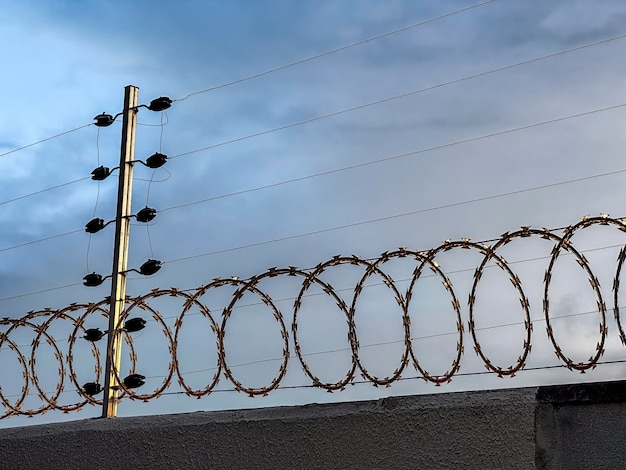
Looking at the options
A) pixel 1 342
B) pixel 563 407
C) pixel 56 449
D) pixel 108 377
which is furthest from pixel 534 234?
pixel 1 342

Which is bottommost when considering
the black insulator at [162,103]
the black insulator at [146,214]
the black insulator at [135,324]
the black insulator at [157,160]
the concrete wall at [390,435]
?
the concrete wall at [390,435]

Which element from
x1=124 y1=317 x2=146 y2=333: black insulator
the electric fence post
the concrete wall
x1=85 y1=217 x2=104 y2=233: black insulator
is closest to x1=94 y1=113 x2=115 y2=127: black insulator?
the electric fence post

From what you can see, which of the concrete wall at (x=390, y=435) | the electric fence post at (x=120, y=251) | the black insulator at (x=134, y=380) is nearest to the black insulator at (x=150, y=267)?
the electric fence post at (x=120, y=251)

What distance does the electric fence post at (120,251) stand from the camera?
5027 millimetres

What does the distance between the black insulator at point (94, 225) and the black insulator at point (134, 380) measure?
0.88m

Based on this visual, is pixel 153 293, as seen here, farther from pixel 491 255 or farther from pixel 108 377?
pixel 491 255

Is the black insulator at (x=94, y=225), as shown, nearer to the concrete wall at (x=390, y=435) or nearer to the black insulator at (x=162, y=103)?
the black insulator at (x=162, y=103)

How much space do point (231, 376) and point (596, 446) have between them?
1677mm

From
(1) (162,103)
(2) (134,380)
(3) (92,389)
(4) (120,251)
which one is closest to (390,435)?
(2) (134,380)

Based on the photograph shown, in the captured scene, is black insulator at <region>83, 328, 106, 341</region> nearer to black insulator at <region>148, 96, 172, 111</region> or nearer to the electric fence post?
the electric fence post

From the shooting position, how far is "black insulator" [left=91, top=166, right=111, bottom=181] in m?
5.39

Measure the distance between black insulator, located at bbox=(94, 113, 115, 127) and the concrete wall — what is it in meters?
1.68

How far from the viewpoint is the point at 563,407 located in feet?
11.7

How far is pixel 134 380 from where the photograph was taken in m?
4.92
